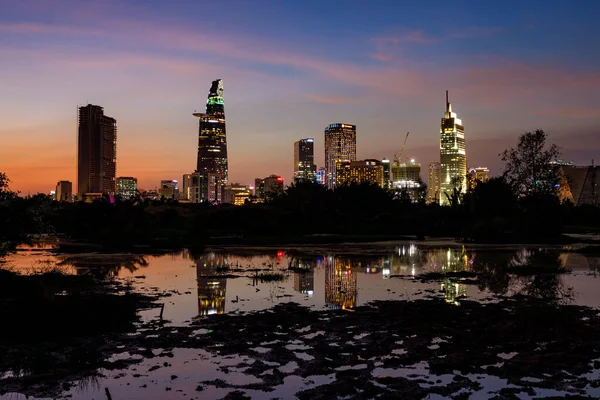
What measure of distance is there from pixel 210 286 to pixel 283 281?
3.68 metres

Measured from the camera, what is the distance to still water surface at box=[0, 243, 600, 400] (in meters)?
13.0

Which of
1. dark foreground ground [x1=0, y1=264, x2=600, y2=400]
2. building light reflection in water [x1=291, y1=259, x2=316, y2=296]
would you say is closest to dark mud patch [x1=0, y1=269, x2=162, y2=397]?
dark foreground ground [x1=0, y1=264, x2=600, y2=400]

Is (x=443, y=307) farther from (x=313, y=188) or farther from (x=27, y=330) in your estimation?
(x=313, y=188)

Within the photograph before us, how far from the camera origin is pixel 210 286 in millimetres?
27078

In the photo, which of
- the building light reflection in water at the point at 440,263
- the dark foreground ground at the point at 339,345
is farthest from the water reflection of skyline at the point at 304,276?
the dark foreground ground at the point at 339,345

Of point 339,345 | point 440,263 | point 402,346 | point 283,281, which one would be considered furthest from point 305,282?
point 402,346

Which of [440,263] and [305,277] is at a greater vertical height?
[440,263]

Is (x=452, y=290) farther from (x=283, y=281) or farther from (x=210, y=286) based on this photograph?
(x=210, y=286)

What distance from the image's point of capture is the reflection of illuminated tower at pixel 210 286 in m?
21.1

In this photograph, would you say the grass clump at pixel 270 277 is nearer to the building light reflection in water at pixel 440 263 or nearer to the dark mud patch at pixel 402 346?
the building light reflection in water at pixel 440 263

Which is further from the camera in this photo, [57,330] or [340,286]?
[340,286]

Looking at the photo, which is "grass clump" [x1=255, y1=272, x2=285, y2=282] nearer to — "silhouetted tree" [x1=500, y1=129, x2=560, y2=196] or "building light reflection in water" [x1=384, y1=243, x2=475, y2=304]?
"building light reflection in water" [x1=384, y1=243, x2=475, y2=304]

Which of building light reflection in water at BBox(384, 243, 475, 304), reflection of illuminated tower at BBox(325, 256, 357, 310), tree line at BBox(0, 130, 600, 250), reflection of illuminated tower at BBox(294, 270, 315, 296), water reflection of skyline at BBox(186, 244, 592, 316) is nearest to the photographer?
reflection of illuminated tower at BBox(325, 256, 357, 310)

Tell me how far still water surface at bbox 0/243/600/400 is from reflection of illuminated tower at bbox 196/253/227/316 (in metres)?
0.04
